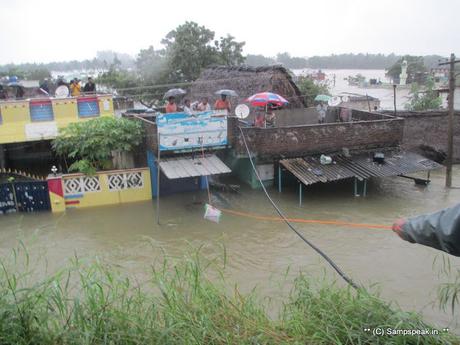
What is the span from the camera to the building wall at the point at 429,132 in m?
19.4

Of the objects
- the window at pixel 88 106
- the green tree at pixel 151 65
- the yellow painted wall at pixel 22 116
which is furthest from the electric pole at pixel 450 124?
the green tree at pixel 151 65

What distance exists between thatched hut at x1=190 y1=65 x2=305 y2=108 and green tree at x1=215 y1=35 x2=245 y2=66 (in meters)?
5.87

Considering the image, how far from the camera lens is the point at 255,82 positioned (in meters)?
18.2

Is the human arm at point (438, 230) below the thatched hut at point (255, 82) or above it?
below

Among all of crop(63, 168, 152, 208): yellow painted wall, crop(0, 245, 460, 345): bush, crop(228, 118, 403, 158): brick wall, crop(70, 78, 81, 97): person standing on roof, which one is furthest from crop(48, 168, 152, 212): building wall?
crop(0, 245, 460, 345): bush

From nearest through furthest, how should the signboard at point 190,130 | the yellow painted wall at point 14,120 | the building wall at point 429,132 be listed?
the signboard at point 190,130 → the yellow painted wall at point 14,120 → the building wall at point 429,132

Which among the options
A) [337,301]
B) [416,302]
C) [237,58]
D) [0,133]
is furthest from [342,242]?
[237,58]

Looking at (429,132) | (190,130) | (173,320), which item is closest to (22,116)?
(190,130)

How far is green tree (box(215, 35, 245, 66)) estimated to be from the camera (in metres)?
27.0

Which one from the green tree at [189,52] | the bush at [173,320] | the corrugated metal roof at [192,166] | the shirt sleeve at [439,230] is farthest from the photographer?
the green tree at [189,52]

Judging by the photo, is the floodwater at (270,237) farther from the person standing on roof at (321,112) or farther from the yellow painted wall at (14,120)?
the person standing on roof at (321,112)

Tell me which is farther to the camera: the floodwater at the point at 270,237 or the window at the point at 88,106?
the window at the point at 88,106

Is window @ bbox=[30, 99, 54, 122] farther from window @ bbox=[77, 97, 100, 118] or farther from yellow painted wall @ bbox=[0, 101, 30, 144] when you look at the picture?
window @ bbox=[77, 97, 100, 118]

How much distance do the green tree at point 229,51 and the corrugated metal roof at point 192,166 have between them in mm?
14668
